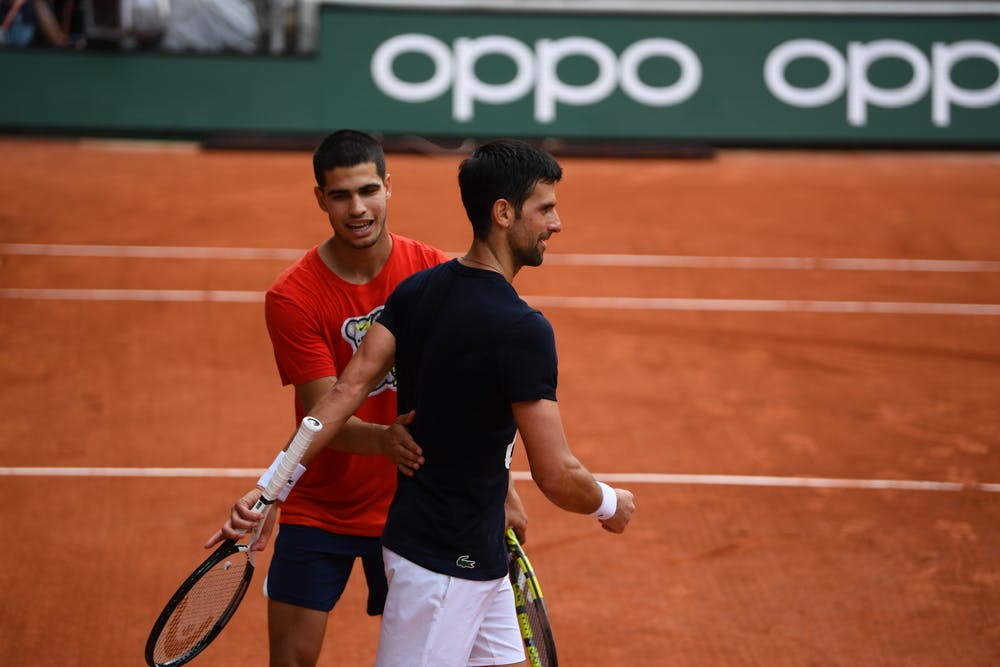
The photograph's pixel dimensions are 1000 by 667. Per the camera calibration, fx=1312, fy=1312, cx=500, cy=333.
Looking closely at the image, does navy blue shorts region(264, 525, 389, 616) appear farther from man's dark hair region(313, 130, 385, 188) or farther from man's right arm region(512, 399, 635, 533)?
man's dark hair region(313, 130, 385, 188)

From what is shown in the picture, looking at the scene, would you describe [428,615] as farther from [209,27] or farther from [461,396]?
[209,27]

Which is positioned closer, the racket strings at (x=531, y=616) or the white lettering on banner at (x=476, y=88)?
the racket strings at (x=531, y=616)

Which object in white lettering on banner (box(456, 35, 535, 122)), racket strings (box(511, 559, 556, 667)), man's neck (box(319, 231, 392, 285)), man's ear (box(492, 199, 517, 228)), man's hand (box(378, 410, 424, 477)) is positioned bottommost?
white lettering on banner (box(456, 35, 535, 122))

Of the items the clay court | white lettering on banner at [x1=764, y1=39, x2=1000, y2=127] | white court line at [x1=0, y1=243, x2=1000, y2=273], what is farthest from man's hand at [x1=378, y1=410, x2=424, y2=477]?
white lettering on banner at [x1=764, y1=39, x2=1000, y2=127]

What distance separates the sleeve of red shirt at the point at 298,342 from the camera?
441cm

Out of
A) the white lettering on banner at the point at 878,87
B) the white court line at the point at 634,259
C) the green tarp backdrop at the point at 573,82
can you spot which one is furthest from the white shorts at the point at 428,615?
the white lettering on banner at the point at 878,87

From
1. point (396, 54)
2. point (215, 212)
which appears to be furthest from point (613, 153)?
point (215, 212)

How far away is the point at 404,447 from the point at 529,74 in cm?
1261

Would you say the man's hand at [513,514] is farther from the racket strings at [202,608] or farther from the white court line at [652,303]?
the white court line at [652,303]

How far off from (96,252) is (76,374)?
2.86 m

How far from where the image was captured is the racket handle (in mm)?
3918

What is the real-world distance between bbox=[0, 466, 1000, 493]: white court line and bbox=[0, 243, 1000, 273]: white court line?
4228mm

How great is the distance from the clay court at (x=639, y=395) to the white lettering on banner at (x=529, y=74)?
2.79ft

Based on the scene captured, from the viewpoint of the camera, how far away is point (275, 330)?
447cm
